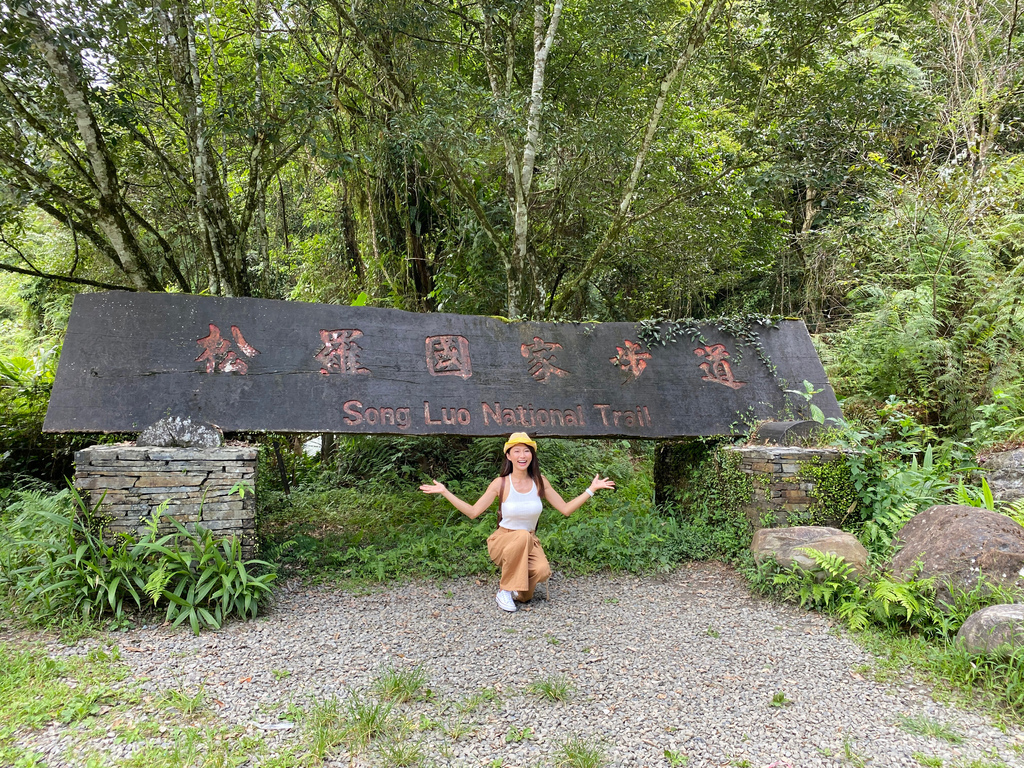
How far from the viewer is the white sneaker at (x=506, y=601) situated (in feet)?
12.8

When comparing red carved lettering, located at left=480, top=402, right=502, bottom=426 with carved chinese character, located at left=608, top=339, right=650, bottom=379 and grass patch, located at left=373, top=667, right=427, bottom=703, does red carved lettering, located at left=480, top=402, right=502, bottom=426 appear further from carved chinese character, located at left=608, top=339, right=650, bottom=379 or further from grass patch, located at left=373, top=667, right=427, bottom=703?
Result: grass patch, located at left=373, top=667, right=427, bottom=703

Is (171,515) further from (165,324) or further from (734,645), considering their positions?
(734,645)

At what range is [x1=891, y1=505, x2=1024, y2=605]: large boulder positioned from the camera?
337 cm

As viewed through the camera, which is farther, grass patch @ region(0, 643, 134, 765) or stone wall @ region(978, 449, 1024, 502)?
stone wall @ region(978, 449, 1024, 502)

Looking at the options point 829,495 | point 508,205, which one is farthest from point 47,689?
point 508,205

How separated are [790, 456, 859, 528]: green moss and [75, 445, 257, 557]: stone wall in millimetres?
3878

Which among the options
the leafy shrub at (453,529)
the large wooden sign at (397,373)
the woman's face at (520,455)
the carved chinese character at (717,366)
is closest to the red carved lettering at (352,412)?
the large wooden sign at (397,373)

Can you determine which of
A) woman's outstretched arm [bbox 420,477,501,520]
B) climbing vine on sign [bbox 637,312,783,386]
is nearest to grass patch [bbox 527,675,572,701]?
woman's outstretched arm [bbox 420,477,501,520]

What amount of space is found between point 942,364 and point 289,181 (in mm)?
8654

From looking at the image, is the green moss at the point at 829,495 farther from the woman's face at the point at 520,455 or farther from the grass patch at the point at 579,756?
the grass patch at the point at 579,756

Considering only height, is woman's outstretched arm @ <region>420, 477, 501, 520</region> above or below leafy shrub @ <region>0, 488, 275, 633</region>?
above

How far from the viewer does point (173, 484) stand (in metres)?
3.79

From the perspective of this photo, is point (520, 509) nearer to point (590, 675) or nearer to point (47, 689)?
point (590, 675)

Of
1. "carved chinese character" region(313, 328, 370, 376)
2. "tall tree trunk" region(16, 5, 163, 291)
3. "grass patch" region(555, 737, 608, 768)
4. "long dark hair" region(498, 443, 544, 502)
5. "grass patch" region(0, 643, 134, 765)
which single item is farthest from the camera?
"carved chinese character" region(313, 328, 370, 376)
